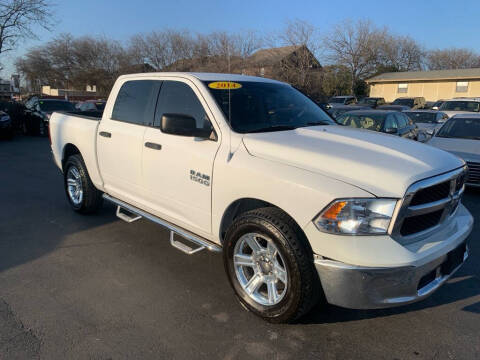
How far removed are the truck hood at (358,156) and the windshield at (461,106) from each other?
15335 millimetres

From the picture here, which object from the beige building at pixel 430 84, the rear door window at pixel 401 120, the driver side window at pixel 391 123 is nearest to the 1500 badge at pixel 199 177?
the driver side window at pixel 391 123

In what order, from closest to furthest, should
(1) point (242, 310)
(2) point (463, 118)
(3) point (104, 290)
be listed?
(1) point (242, 310)
(3) point (104, 290)
(2) point (463, 118)

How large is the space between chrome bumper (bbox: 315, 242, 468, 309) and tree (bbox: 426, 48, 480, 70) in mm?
62678

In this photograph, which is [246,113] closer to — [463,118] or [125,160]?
[125,160]

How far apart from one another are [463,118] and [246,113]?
7.01 m

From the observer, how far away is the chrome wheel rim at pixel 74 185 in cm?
544

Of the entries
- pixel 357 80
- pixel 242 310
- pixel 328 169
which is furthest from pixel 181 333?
pixel 357 80

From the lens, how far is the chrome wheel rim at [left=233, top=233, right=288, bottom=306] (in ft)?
9.79

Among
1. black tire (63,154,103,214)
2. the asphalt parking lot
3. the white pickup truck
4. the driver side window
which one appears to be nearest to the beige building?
the driver side window

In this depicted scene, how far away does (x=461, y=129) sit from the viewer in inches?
324

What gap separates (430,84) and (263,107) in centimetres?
3926

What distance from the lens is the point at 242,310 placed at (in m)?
3.24

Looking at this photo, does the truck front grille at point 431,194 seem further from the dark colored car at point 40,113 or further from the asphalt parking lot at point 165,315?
the dark colored car at point 40,113

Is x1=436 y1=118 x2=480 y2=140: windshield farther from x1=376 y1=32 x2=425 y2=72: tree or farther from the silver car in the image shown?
x1=376 y1=32 x2=425 y2=72: tree
